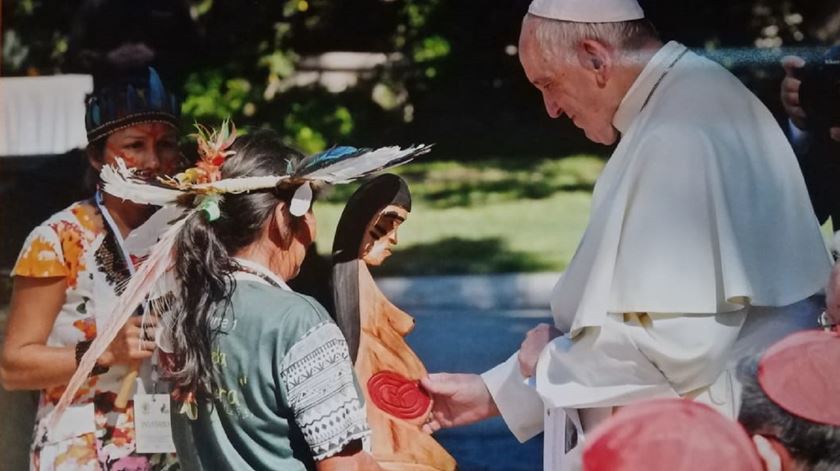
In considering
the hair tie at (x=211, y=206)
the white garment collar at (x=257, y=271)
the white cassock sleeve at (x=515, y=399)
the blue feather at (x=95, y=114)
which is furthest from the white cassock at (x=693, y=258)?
the blue feather at (x=95, y=114)

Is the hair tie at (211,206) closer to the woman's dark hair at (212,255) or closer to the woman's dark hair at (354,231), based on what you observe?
the woman's dark hair at (212,255)

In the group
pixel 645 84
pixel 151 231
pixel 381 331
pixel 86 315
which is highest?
pixel 645 84

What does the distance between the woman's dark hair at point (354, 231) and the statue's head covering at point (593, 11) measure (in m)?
0.68

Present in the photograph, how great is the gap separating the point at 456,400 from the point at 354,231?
1.89 ft

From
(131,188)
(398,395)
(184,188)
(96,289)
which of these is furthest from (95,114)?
(398,395)

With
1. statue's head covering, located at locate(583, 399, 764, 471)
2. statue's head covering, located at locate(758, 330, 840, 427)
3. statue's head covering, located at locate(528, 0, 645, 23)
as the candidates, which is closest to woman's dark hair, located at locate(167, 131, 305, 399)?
statue's head covering, located at locate(528, 0, 645, 23)

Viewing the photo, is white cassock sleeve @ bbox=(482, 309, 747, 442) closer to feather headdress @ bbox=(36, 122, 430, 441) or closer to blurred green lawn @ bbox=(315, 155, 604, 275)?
blurred green lawn @ bbox=(315, 155, 604, 275)

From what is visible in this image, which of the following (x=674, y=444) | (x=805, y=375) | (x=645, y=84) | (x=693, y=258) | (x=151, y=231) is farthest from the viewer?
(x=151, y=231)

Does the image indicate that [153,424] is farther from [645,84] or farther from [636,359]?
[645,84]

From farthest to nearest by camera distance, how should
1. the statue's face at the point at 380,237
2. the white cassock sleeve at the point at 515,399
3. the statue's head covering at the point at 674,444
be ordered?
the statue's face at the point at 380,237 → the white cassock sleeve at the point at 515,399 → the statue's head covering at the point at 674,444

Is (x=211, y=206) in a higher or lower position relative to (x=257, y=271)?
higher

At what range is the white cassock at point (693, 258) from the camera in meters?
3.49

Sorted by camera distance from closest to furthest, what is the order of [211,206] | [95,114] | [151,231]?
[211,206]
[151,231]
[95,114]

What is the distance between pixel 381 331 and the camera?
4.00 metres
